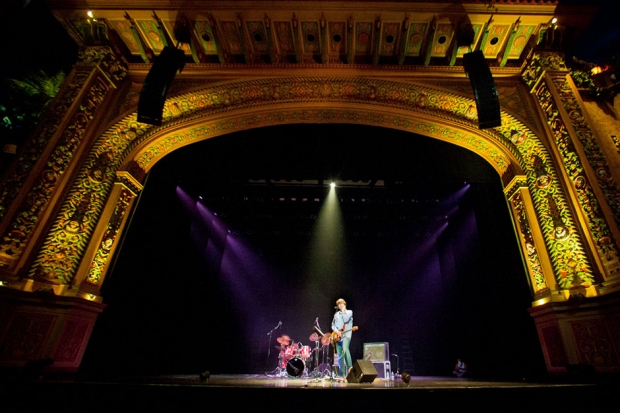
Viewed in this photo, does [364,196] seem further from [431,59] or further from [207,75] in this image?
[207,75]

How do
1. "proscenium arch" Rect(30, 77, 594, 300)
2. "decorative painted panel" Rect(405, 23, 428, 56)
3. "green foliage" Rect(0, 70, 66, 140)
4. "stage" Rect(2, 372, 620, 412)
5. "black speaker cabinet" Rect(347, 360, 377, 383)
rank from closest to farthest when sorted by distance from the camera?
1. "stage" Rect(2, 372, 620, 412)
2. "black speaker cabinet" Rect(347, 360, 377, 383)
3. "proscenium arch" Rect(30, 77, 594, 300)
4. "green foliage" Rect(0, 70, 66, 140)
5. "decorative painted panel" Rect(405, 23, 428, 56)

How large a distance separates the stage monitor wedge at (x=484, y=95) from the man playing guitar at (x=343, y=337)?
3.83 m

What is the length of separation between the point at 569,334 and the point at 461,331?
221 inches

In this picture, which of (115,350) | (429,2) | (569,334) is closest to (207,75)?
(429,2)

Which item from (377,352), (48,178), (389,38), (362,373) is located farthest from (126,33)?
(377,352)

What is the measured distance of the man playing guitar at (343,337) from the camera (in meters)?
5.11

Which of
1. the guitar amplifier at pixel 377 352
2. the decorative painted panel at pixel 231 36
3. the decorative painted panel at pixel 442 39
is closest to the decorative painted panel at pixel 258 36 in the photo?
the decorative painted panel at pixel 231 36

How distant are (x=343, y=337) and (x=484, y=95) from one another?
15.3 ft

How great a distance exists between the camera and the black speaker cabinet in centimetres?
359

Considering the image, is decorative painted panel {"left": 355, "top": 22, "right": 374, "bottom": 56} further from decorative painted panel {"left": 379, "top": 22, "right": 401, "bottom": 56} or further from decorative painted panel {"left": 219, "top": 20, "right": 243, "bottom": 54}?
decorative painted panel {"left": 219, "top": 20, "right": 243, "bottom": 54}

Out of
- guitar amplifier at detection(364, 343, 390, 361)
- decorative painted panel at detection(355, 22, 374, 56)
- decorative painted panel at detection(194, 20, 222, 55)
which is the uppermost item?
decorative painted panel at detection(355, 22, 374, 56)

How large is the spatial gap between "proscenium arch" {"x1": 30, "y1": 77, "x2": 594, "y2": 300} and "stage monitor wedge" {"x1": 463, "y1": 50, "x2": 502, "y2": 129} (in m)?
1.06

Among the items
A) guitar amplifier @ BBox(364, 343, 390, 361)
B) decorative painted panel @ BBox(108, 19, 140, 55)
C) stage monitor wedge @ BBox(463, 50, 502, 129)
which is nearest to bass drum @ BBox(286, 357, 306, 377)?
guitar amplifier @ BBox(364, 343, 390, 361)

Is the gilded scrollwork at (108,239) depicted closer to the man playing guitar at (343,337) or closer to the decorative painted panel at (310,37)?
the man playing guitar at (343,337)
